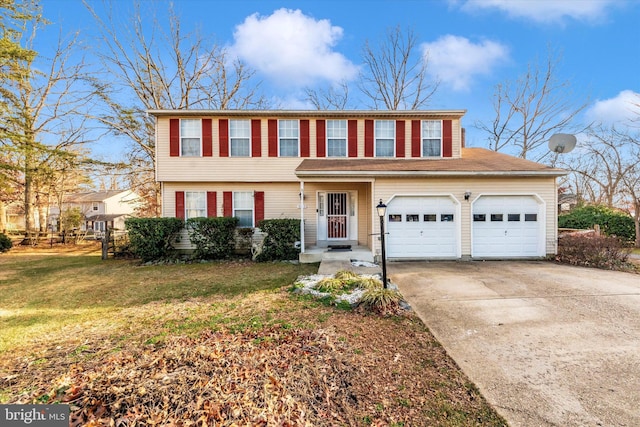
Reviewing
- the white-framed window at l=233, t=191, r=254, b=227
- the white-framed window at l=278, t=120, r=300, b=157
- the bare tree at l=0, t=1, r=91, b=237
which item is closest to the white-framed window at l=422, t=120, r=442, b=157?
the white-framed window at l=278, t=120, r=300, b=157

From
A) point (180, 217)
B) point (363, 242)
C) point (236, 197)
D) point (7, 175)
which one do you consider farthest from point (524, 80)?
point (7, 175)

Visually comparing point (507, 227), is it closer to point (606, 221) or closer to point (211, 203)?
point (606, 221)

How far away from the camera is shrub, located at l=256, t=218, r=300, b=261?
9.59 metres

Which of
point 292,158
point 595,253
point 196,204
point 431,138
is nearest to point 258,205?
point 292,158

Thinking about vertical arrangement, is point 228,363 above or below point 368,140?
below

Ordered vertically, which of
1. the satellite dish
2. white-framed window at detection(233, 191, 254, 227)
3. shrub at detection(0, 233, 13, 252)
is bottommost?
shrub at detection(0, 233, 13, 252)

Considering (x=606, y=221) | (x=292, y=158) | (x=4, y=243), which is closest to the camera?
(x=292, y=158)

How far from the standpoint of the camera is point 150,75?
53.5 ft

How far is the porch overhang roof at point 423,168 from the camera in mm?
8852

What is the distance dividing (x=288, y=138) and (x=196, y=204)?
4.51m

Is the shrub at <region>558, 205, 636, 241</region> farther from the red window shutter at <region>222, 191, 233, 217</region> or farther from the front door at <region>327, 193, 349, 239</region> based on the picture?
the red window shutter at <region>222, 191, 233, 217</region>

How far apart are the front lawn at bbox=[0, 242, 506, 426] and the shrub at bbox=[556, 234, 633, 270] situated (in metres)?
7.52

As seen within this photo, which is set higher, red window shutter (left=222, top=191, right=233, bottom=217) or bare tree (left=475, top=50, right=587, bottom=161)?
bare tree (left=475, top=50, right=587, bottom=161)

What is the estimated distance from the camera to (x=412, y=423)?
2.20 meters
